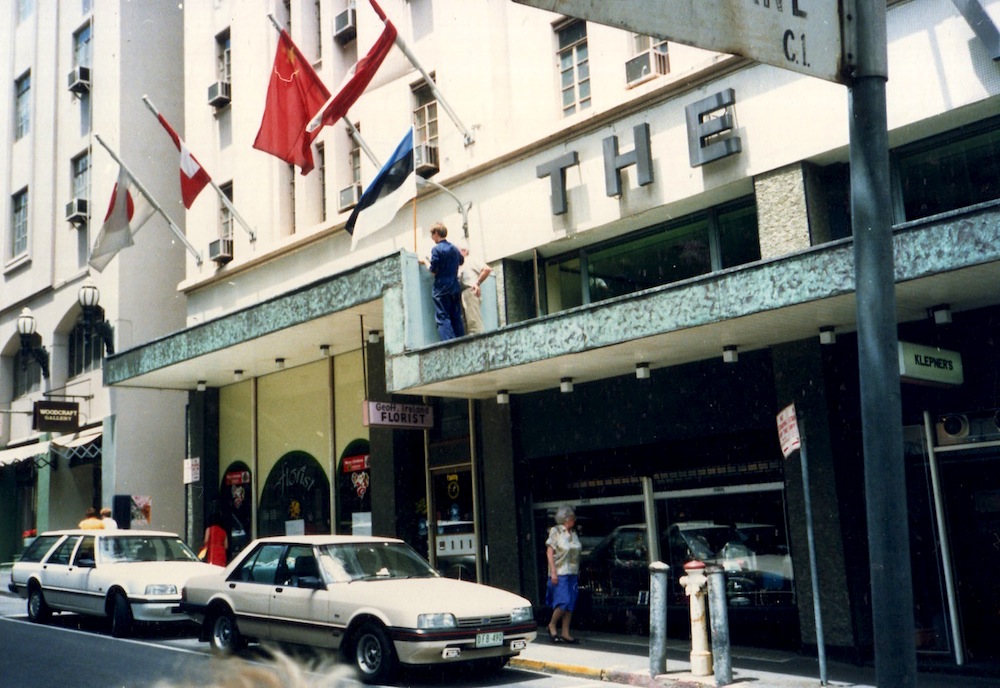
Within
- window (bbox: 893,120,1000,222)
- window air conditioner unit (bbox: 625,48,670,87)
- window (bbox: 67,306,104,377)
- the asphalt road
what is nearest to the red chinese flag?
window air conditioner unit (bbox: 625,48,670,87)

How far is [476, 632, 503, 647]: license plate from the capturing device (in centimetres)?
1006

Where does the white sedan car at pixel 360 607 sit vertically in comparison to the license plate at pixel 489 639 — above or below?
above

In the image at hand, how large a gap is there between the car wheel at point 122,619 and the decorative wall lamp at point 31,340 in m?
13.5

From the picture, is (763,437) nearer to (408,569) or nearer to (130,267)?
(408,569)

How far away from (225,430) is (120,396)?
3866mm

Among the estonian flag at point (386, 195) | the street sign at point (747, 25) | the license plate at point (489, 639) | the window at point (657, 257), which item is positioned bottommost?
the license plate at point (489, 639)

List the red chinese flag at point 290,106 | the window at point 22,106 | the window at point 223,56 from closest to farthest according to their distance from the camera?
1. the red chinese flag at point 290,106
2. the window at point 223,56
3. the window at point 22,106

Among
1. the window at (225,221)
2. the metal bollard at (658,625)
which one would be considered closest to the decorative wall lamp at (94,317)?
the window at (225,221)

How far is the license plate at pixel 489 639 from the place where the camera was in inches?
396

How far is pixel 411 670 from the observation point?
35.3 ft

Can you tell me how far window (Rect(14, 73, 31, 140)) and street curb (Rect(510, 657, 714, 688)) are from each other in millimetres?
25477

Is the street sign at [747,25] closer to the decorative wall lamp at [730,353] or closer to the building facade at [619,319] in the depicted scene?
the building facade at [619,319]

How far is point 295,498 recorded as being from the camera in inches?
783

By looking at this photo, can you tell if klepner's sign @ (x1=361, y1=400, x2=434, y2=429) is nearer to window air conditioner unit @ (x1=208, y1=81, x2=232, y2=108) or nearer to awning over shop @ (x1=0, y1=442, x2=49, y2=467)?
window air conditioner unit @ (x1=208, y1=81, x2=232, y2=108)
